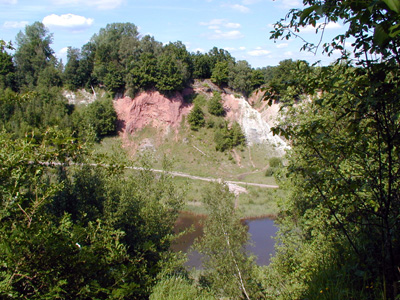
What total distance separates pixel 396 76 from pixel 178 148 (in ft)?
113

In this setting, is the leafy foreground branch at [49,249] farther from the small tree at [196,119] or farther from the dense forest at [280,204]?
the small tree at [196,119]

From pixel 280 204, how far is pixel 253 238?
1077cm

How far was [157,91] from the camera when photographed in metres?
37.8

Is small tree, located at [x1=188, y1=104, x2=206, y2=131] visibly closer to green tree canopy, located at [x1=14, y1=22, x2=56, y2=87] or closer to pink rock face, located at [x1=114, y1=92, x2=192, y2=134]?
pink rock face, located at [x1=114, y1=92, x2=192, y2=134]

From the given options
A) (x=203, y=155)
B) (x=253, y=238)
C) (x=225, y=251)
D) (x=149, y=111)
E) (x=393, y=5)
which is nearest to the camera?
(x=393, y=5)

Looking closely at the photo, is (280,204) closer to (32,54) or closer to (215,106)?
(215,106)

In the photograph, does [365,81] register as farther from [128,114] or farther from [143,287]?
[128,114]

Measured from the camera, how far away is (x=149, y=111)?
1521 inches

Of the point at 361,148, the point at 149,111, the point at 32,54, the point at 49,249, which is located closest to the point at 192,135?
the point at 149,111

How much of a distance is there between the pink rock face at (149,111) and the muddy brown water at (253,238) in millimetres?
14908

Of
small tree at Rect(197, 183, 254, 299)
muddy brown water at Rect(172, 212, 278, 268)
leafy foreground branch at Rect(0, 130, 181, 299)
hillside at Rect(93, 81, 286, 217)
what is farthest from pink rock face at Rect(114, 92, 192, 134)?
leafy foreground branch at Rect(0, 130, 181, 299)

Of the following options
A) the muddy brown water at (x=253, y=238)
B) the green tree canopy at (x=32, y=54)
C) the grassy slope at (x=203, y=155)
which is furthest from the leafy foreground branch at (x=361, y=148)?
the green tree canopy at (x=32, y=54)

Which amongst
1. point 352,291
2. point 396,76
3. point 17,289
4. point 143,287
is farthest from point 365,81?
point 17,289

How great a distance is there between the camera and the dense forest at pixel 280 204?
2732mm
